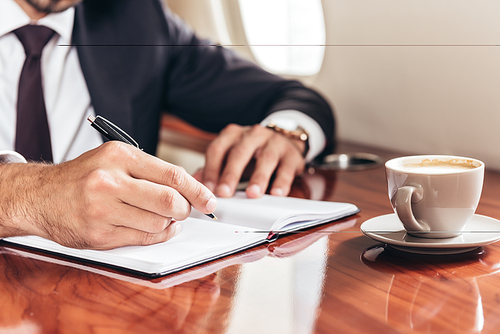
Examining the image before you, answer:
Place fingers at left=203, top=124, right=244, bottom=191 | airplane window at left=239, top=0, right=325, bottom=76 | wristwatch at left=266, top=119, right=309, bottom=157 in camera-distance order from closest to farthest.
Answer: fingers at left=203, top=124, right=244, bottom=191 → wristwatch at left=266, top=119, right=309, bottom=157 → airplane window at left=239, top=0, right=325, bottom=76

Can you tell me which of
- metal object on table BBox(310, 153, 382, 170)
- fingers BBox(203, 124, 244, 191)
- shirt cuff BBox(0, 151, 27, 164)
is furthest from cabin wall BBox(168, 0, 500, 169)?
shirt cuff BBox(0, 151, 27, 164)

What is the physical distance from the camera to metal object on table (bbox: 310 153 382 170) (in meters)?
1.04

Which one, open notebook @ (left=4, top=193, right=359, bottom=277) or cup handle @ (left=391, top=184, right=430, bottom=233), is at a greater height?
cup handle @ (left=391, top=184, right=430, bottom=233)

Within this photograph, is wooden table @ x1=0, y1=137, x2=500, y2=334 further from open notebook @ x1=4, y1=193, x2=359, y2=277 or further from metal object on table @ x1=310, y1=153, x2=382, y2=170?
metal object on table @ x1=310, y1=153, x2=382, y2=170

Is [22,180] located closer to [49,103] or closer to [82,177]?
[82,177]

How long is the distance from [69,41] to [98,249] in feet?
1.92

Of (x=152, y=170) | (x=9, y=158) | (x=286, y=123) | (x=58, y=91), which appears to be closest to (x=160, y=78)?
(x=58, y=91)

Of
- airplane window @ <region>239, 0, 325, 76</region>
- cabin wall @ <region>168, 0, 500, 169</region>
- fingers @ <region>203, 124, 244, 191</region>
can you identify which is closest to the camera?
cabin wall @ <region>168, 0, 500, 169</region>

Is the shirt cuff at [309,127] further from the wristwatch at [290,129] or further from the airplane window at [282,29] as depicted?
the airplane window at [282,29]

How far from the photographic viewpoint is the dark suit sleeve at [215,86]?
1211 mm

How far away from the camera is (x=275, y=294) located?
1.53ft

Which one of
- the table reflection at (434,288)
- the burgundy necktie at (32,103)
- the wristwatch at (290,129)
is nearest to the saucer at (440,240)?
the table reflection at (434,288)

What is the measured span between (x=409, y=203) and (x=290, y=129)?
0.51 meters

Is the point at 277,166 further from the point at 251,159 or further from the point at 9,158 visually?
the point at 9,158
